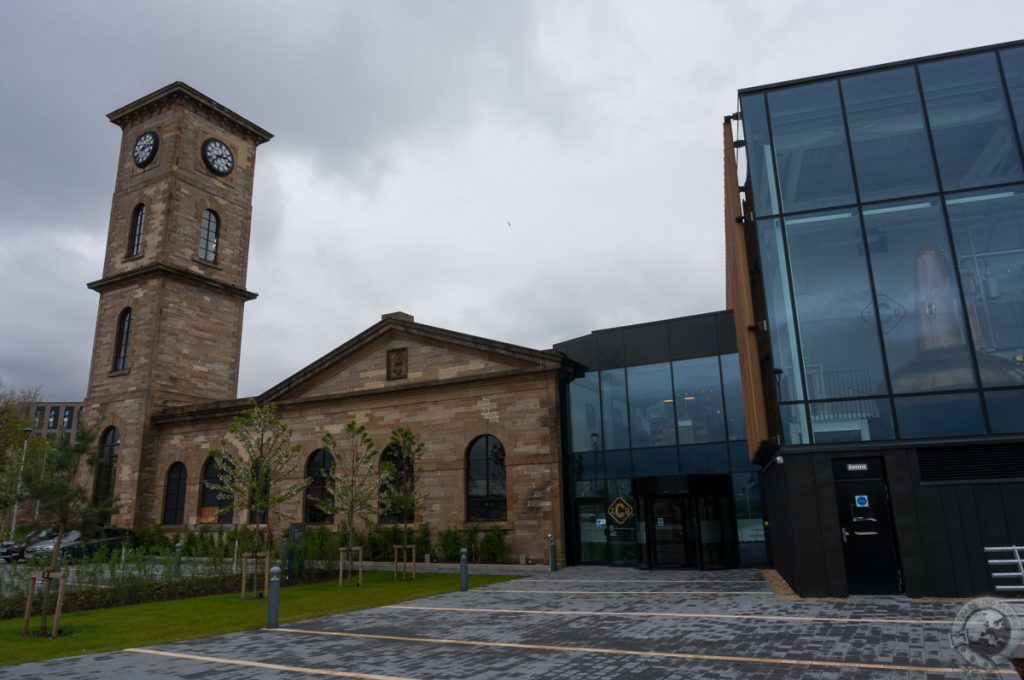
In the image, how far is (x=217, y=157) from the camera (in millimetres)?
36906

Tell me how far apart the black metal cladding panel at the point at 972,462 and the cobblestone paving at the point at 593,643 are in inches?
96.5

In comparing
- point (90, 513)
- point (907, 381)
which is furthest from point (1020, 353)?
point (90, 513)

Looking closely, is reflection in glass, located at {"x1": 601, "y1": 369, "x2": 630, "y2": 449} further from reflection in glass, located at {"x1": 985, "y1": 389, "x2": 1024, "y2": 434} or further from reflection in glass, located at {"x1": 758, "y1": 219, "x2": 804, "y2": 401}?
reflection in glass, located at {"x1": 985, "y1": 389, "x2": 1024, "y2": 434}

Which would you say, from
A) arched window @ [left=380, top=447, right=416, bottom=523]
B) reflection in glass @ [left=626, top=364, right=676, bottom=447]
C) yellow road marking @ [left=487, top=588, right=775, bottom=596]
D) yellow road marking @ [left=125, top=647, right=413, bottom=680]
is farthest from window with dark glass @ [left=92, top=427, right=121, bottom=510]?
yellow road marking @ [left=125, top=647, right=413, bottom=680]

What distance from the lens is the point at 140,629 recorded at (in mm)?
11734

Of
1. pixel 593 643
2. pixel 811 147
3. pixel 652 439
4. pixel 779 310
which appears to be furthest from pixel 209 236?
pixel 593 643

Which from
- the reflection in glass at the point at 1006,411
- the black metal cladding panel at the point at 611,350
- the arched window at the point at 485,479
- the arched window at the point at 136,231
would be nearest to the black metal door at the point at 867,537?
the reflection in glass at the point at 1006,411

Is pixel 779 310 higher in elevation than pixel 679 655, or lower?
higher

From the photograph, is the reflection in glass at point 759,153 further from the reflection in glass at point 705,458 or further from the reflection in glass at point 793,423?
the reflection in glass at point 705,458

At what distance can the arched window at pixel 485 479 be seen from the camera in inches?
906

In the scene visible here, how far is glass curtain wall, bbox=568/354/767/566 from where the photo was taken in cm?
2041

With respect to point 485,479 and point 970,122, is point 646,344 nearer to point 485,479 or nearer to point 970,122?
point 485,479

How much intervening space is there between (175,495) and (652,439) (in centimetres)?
2393

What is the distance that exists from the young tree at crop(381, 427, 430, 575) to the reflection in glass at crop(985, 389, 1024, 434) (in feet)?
51.9
